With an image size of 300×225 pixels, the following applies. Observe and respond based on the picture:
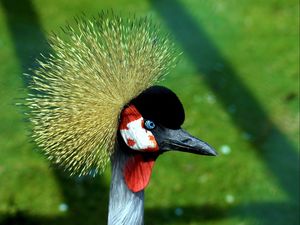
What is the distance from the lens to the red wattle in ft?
6.23

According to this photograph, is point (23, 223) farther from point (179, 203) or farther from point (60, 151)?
point (60, 151)

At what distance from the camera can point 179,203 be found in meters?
3.02

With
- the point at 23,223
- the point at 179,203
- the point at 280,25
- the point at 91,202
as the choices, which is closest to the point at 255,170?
the point at 179,203

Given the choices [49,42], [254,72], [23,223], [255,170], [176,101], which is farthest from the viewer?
[254,72]

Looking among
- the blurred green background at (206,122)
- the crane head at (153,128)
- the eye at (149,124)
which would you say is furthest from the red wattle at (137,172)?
the blurred green background at (206,122)

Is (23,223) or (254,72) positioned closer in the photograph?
(23,223)

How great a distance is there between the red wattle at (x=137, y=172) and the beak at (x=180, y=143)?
0.08m

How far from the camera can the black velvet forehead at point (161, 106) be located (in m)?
1.77

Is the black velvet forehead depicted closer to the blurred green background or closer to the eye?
the eye

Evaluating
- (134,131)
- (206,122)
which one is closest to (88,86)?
(134,131)

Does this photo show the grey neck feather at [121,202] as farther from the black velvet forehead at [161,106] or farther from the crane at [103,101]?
the black velvet forehead at [161,106]

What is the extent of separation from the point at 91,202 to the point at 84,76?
130cm

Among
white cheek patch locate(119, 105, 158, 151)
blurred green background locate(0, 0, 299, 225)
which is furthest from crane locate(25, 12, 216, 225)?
blurred green background locate(0, 0, 299, 225)

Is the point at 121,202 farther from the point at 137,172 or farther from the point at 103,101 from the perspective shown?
the point at 103,101
